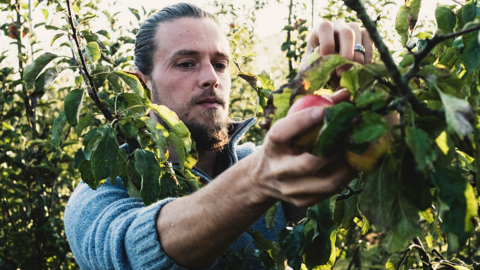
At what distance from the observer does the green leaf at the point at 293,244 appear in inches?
45.6

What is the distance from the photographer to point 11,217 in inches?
133

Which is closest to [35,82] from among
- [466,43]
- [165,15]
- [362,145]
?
[165,15]

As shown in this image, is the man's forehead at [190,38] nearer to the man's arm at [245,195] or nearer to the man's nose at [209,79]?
the man's nose at [209,79]

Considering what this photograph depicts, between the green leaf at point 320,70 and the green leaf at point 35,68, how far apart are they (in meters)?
1.01

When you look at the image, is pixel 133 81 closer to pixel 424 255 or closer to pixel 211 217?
pixel 211 217

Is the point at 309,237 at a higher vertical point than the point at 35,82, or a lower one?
lower

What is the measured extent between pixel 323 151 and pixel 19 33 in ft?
11.3

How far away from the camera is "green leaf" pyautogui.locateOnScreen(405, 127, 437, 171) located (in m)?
0.63

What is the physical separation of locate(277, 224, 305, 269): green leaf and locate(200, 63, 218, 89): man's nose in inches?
36.9

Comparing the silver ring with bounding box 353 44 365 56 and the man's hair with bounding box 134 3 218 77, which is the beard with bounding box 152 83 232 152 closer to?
the man's hair with bounding box 134 3 218 77

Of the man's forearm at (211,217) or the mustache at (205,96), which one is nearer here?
the man's forearm at (211,217)

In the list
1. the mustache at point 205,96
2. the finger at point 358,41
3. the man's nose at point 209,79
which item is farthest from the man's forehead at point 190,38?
the finger at point 358,41

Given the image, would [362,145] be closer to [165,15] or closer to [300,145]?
[300,145]

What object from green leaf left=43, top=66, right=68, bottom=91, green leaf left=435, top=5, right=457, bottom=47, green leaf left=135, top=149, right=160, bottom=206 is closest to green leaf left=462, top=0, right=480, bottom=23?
green leaf left=435, top=5, right=457, bottom=47
